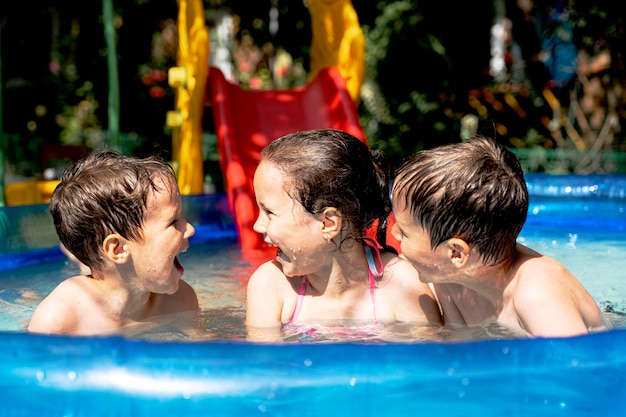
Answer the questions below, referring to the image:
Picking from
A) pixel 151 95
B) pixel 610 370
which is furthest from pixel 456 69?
pixel 610 370

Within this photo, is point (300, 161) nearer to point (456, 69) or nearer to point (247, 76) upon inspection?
point (456, 69)

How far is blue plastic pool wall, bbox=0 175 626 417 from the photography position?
4.39 feet

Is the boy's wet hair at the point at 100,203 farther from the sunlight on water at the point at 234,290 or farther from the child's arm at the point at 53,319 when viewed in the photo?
the sunlight on water at the point at 234,290

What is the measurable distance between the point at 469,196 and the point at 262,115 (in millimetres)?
4206

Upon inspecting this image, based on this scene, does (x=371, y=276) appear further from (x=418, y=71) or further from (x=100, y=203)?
(x=418, y=71)

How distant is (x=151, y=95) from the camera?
10547mm

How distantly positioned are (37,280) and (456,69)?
7.03m

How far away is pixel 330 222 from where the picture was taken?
226 cm

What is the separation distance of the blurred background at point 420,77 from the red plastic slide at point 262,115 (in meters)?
2.21

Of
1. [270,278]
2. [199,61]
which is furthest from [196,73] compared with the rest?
[270,278]

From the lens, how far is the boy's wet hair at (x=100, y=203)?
2230mm

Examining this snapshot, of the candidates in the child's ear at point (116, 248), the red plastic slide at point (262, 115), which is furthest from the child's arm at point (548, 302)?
the red plastic slide at point (262, 115)

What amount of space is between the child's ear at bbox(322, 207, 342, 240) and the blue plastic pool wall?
895mm

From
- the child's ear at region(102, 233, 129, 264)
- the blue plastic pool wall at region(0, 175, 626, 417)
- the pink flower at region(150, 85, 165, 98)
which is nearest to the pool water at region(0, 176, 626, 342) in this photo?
the child's ear at region(102, 233, 129, 264)
